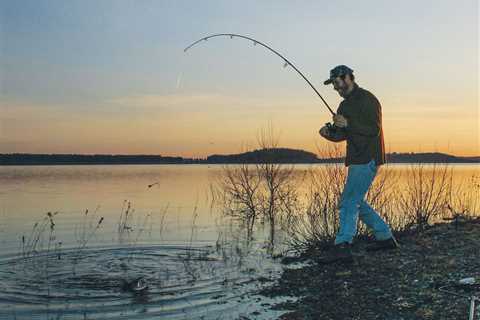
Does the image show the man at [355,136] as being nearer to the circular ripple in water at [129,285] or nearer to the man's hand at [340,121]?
the man's hand at [340,121]

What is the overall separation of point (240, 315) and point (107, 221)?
Result: 12.2 metres

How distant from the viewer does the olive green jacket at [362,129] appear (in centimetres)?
636

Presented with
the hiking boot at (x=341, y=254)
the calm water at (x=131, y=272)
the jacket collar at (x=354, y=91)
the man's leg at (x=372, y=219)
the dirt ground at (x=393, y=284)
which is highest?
the jacket collar at (x=354, y=91)

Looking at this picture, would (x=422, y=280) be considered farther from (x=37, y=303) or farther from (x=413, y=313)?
(x=37, y=303)

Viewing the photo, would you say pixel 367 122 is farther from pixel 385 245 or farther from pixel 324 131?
pixel 385 245

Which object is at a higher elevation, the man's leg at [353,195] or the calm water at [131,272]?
the man's leg at [353,195]

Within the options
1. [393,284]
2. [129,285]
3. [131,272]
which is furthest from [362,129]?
[131,272]

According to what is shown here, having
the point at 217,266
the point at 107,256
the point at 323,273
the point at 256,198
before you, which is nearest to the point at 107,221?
the point at 256,198

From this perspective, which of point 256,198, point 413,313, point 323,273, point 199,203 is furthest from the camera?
point 199,203

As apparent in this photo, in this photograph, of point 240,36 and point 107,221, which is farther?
point 107,221

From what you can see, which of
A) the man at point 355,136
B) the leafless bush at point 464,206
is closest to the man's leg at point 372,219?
the man at point 355,136

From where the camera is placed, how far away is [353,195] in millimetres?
6492

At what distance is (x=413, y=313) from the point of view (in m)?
5.03

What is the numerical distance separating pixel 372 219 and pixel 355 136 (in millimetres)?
1225
